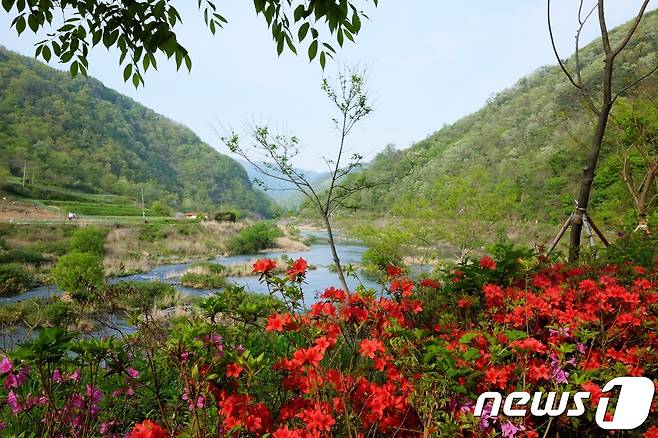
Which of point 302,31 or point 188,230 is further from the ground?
point 302,31

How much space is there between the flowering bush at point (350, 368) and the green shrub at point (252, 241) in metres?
29.7

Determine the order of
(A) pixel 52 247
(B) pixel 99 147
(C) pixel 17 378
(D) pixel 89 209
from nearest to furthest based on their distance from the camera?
(C) pixel 17 378, (A) pixel 52 247, (D) pixel 89 209, (B) pixel 99 147

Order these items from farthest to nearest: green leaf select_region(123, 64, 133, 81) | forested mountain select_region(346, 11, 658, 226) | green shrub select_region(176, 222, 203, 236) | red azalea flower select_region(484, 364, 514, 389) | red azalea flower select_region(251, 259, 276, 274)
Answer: green shrub select_region(176, 222, 203, 236), forested mountain select_region(346, 11, 658, 226), green leaf select_region(123, 64, 133, 81), red azalea flower select_region(251, 259, 276, 274), red azalea flower select_region(484, 364, 514, 389)

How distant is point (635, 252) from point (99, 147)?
87.5m

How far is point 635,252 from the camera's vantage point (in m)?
3.27

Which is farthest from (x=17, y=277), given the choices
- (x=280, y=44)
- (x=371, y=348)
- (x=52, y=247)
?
(x=371, y=348)

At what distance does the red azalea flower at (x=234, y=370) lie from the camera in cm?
129

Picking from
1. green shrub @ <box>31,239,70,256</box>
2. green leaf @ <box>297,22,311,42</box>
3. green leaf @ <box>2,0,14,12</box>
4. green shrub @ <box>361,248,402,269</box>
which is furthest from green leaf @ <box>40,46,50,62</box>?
green shrub @ <box>31,239,70,256</box>

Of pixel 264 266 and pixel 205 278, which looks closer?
pixel 264 266

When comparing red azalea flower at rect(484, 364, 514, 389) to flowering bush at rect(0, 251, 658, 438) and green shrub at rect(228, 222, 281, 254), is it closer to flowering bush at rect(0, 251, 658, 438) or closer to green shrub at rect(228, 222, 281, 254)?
flowering bush at rect(0, 251, 658, 438)

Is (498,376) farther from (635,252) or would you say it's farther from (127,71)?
(635,252)

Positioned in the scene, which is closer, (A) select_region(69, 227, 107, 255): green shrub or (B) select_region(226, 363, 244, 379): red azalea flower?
(B) select_region(226, 363, 244, 379): red azalea flower

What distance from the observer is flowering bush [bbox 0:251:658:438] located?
4.04 ft

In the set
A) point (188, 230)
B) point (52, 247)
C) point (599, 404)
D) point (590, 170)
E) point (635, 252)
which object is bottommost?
point (52, 247)
